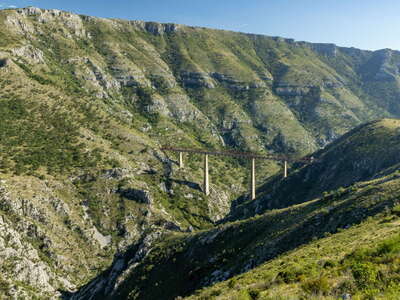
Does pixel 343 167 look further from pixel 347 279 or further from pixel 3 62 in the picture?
pixel 3 62

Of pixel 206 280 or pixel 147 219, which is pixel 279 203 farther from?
pixel 206 280

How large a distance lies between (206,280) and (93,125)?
142 m

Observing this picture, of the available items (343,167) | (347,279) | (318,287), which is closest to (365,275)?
(347,279)

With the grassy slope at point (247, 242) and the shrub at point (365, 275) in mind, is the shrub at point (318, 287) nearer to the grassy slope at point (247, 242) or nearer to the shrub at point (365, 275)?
the shrub at point (365, 275)

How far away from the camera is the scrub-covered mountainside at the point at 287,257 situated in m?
15.7

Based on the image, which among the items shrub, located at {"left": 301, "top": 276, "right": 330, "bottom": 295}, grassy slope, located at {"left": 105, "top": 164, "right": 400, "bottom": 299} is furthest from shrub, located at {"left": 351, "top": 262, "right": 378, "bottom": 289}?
grassy slope, located at {"left": 105, "top": 164, "right": 400, "bottom": 299}

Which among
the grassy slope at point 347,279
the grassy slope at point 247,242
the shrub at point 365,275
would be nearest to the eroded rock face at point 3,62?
the grassy slope at point 247,242

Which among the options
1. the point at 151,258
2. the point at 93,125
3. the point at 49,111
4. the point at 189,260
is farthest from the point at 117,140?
the point at 189,260

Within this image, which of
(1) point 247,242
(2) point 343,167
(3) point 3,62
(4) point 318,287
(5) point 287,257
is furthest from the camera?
(3) point 3,62

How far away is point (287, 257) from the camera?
105 feet

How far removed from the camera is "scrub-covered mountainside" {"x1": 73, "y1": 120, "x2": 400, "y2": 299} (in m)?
15.7

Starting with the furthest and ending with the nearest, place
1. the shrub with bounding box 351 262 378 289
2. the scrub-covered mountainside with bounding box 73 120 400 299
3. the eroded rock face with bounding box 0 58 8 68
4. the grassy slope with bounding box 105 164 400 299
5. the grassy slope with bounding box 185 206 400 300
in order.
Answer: the eroded rock face with bounding box 0 58 8 68, the grassy slope with bounding box 105 164 400 299, the scrub-covered mountainside with bounding box 73 120 400 299, the shrub with bounding box 351 262 378 289, the grassy slope with bounding box 185 206 400 300

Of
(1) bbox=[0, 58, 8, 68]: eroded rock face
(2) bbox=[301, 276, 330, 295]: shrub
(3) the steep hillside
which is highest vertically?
(1) bbox=[0, 58, 8, 68]: eroded rock face

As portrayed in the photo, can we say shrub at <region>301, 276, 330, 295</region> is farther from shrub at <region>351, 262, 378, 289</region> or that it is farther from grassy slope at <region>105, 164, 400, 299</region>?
grassy slope at <region>105, 164, 400, 299</region>
